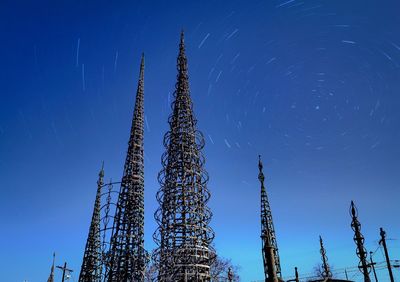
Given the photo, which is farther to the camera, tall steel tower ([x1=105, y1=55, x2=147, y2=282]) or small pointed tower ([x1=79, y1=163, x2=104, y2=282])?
small pointed tower ([x1=79, y1=163, x2=104, y2=282])

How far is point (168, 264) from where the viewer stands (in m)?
23.0

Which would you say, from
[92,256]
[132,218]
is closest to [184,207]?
[132,218]

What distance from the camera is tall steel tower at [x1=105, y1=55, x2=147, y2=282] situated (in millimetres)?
32375

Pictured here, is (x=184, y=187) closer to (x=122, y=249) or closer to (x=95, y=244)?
(x=122, y=249)

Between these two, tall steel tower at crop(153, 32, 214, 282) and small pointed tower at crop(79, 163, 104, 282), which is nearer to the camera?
tall steel tower at crop(153, 32, 214, 282)

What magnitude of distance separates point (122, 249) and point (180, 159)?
1344 cm

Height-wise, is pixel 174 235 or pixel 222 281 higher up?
pixel 174 235

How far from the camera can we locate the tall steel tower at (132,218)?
3238cm

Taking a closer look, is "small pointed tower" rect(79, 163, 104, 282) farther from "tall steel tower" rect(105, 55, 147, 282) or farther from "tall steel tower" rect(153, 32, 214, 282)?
"tall steel tower" rect(153, 32, 214, 282)

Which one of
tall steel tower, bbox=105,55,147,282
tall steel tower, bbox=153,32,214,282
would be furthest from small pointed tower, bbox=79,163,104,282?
tall steel tower, bbox=153,32,214,282

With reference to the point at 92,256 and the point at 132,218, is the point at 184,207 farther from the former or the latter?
the point at 92,256

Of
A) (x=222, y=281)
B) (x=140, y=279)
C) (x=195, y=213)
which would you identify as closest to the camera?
(x=195, y=213)

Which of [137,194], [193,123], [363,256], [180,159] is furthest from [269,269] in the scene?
[137,194]

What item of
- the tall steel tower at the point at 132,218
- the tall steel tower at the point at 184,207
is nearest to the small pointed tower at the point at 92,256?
the tall steel tower at the point at 132,218
